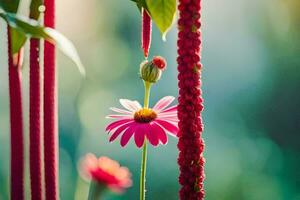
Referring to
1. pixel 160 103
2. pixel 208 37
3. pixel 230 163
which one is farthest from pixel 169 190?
pixel 160 103

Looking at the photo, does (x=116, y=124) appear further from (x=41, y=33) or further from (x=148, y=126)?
(x=41, y=33)

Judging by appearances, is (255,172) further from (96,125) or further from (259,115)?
(96,125)

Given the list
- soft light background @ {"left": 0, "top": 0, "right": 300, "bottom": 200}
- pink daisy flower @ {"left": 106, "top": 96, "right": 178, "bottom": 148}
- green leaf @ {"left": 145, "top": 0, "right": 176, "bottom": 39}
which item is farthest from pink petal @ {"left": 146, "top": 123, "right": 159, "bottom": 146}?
soft light background @ {"left": 0, "top": 0, "right": 300, "bottom": 200}

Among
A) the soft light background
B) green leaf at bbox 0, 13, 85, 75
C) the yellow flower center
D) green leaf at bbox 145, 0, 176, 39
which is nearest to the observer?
green leaf at bbox 0, 13, 85, 75

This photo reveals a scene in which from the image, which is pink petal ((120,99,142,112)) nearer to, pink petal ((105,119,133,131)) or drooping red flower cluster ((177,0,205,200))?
pink petal ((105,119,133,131))

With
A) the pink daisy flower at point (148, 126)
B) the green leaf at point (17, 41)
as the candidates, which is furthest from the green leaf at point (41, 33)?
the pink daisy flower at point (148, 126)

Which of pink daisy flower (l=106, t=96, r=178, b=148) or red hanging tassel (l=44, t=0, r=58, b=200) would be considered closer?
red hanging tassel (l=44, t=0, r=58, b=200)
